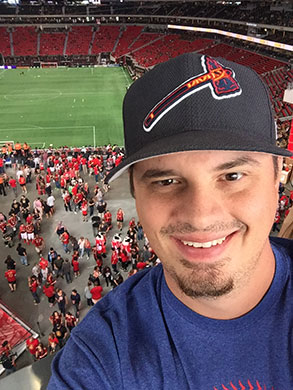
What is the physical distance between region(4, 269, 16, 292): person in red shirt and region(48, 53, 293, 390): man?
9.77m

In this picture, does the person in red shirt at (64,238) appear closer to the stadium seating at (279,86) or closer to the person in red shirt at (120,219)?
the person in red shirt at (120,219)

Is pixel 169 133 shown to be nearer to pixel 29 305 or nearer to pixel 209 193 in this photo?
pixel 209 193

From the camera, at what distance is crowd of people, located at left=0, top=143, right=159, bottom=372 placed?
948 centimetres

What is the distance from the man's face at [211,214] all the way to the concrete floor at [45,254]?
601cm

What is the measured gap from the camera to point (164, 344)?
1457mm

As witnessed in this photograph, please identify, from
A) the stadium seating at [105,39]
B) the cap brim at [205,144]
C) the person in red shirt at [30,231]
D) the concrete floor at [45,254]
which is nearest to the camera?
the cap brim at [205,144]

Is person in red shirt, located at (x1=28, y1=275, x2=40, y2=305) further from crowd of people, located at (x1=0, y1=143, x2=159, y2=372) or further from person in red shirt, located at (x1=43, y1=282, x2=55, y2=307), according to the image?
person in red shirt, located at (x1=43, y1=282, x2=55, y2=307)

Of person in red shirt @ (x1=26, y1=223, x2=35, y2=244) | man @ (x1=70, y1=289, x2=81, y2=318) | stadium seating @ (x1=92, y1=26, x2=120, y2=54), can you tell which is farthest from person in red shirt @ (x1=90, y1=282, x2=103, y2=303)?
stadium seating @ (x1=92, y1=26, x2=120, y2=54)

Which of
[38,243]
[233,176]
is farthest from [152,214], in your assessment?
[38,243]

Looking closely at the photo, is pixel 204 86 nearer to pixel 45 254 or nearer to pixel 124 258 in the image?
pixel 124 258

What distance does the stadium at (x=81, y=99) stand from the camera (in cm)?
1082

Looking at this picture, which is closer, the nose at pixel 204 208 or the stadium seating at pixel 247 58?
the nose at pixel 204 208

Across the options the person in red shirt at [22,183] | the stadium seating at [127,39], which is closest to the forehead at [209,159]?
the person in red shirt at [22,183]

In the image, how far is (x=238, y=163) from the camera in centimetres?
131
